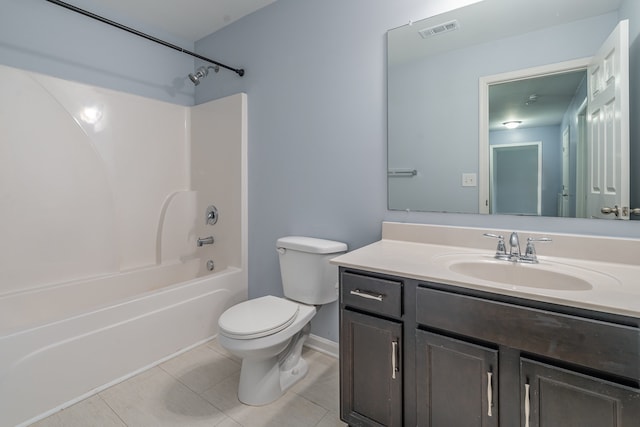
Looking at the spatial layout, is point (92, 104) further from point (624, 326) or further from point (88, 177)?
point (624, 326)

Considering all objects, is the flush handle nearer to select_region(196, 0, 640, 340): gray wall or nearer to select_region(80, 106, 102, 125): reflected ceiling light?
select_region(196, 0, 640, 340): gray wall

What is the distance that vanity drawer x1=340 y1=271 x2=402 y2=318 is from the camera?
3.83ft

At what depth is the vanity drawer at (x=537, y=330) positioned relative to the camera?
814mm

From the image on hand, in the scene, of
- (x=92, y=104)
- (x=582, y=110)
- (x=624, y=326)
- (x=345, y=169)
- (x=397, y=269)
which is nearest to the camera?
(x=624, y=326)

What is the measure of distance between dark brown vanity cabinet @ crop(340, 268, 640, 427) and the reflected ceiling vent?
4.14 feet

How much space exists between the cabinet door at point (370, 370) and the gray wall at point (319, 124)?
26.0 inches

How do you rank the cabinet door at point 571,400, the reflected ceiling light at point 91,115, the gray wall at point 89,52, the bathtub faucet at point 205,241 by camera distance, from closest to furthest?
1. the cabinet door at point 571,400
2. the gray wall at point 89,52
3. the reflected ceiling light at point 91,115
4. the bathtub faucet at point 205,241

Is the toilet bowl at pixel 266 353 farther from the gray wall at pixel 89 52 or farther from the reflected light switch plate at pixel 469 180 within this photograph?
the gray wall at pixel 89 52

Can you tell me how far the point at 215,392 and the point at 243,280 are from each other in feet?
2.90

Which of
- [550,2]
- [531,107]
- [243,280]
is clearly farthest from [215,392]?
[550,2]

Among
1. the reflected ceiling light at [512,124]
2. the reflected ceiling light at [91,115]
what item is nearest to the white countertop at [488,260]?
the reflected ceiling light at [512,124]

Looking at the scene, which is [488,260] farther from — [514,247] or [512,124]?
[512,124]

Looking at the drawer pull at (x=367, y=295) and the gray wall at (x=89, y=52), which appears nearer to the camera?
the drawer pull at (x=367, y=295)

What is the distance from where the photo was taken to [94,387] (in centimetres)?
Result: 167
